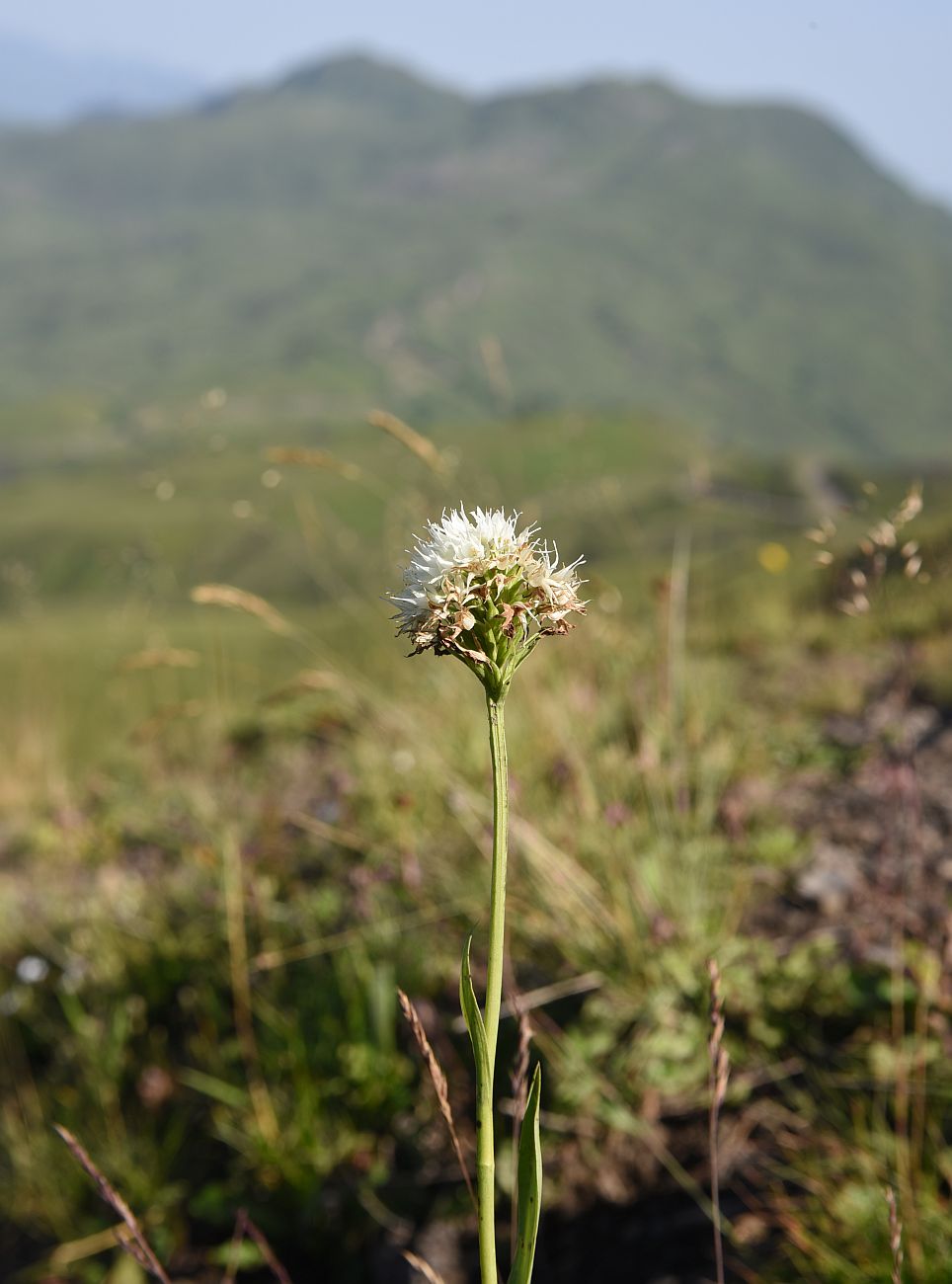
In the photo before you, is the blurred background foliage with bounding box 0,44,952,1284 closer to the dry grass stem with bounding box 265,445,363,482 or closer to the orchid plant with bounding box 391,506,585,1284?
the dry grass stem with bounding box 265,445,363,482

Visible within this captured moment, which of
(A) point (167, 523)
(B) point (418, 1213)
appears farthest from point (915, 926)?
(A) point (167, 523)

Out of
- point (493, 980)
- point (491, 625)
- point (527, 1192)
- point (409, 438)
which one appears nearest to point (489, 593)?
point (491, 625)

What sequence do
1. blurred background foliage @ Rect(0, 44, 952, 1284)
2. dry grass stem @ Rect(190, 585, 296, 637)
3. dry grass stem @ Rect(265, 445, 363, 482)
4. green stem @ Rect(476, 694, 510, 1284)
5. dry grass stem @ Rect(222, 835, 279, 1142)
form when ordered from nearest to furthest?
green stem @ Rect(476, 694, 510, 1284) → dry grass stem @ Rect(190, 585, 296, 637) → blurred background foliage @ Rect(0, 44, 952, 1284) → dry grass stem @ Rect(265, 445, 363, 482) → dry grass stem @ Rect(222, 835, 279, 1142)

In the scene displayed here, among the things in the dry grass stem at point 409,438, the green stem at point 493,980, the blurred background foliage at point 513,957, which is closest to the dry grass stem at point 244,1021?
the blurred background foliage at point 513,957

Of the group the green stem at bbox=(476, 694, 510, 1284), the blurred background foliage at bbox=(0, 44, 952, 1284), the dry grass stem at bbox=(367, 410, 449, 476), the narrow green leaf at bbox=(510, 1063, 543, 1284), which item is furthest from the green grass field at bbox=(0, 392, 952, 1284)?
the narrow green leaf at bbox=(510, 1063, 543, 1284)

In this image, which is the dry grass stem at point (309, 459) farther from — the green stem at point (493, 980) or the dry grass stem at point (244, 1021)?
the green stem at point (493, 980)

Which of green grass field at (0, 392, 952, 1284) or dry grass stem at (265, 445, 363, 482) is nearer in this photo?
green grass field at (0, 392, 952, 1284)
